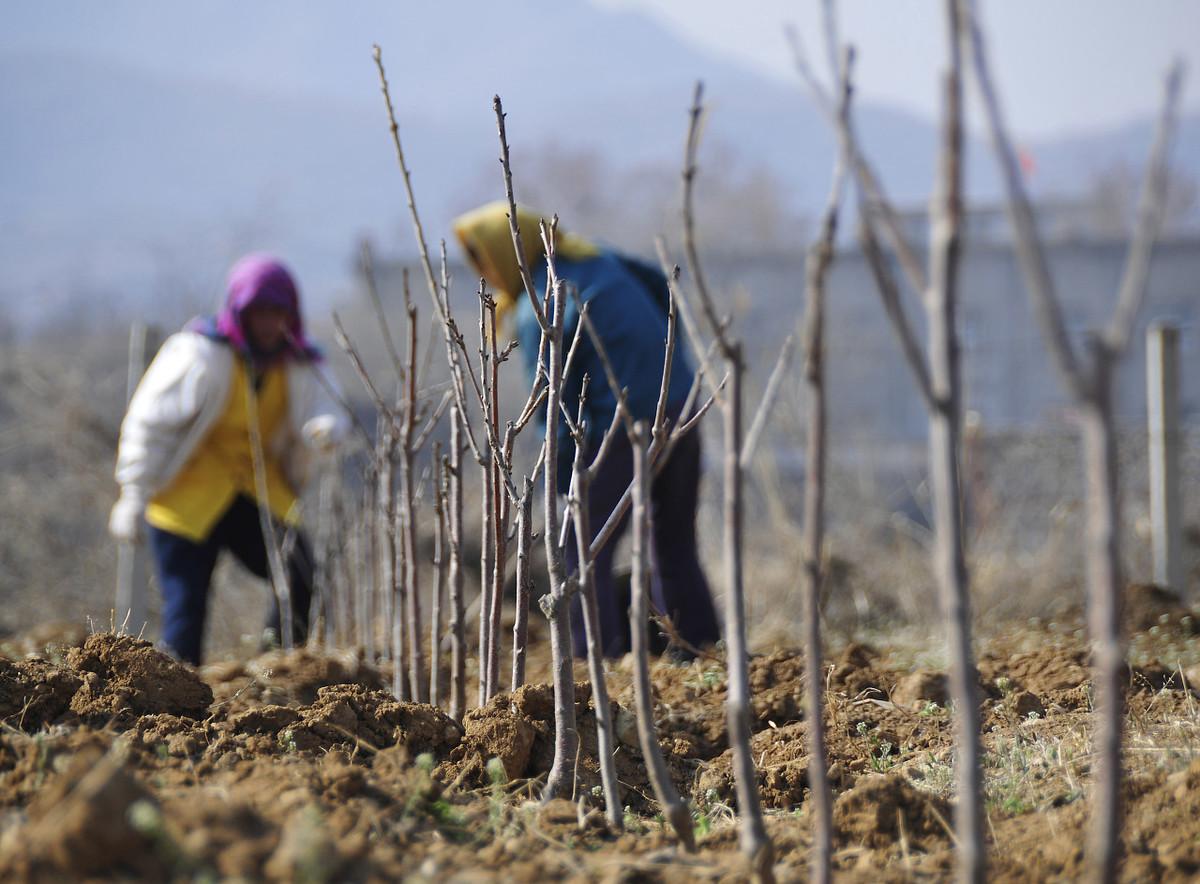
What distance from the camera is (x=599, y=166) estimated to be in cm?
5538

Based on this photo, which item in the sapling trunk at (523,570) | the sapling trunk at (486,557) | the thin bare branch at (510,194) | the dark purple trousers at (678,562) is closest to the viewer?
the thin bare branch at (510,194)

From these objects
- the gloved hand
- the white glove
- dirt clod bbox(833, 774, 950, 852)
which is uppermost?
the gloved hand

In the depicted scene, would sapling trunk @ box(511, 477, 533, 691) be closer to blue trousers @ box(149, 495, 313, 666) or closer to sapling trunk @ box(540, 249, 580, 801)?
sapling trunk @ box(540, 249, 580, 801)

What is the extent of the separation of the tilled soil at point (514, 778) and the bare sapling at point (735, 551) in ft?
0.18

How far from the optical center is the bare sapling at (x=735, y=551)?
1.39 m

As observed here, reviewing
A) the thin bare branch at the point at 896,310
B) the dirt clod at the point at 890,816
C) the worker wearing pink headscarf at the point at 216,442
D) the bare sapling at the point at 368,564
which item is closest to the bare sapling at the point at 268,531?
the worker wearing pink headscarf at the point at 216,442

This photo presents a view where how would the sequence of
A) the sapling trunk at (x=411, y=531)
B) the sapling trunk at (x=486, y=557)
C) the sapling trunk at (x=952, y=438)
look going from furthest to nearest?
the sapling trunk at (x=411, y=531)
the sapling trunk at (x=486, y=557)
the sapling trunk at (x=952, y=438)

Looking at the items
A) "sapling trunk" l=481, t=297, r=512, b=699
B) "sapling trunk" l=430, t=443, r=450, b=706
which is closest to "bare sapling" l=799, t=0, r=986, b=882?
"sapling trunk" l=481, t=297, r=512, b=699

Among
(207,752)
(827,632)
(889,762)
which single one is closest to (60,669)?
(207,752)

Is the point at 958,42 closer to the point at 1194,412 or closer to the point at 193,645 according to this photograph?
the point at 193,645

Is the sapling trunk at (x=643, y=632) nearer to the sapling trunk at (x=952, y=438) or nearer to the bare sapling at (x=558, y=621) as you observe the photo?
the bare sapling at (x=558, y=621)

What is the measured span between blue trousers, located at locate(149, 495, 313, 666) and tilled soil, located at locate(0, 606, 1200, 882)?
4.76 ft

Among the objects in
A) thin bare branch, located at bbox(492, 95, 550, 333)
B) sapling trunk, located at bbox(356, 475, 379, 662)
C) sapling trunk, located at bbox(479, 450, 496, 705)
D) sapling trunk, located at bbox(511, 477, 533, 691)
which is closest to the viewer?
thin bare branch, located at bbox(492, 95, 550, 333)

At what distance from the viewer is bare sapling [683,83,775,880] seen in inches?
54.9
